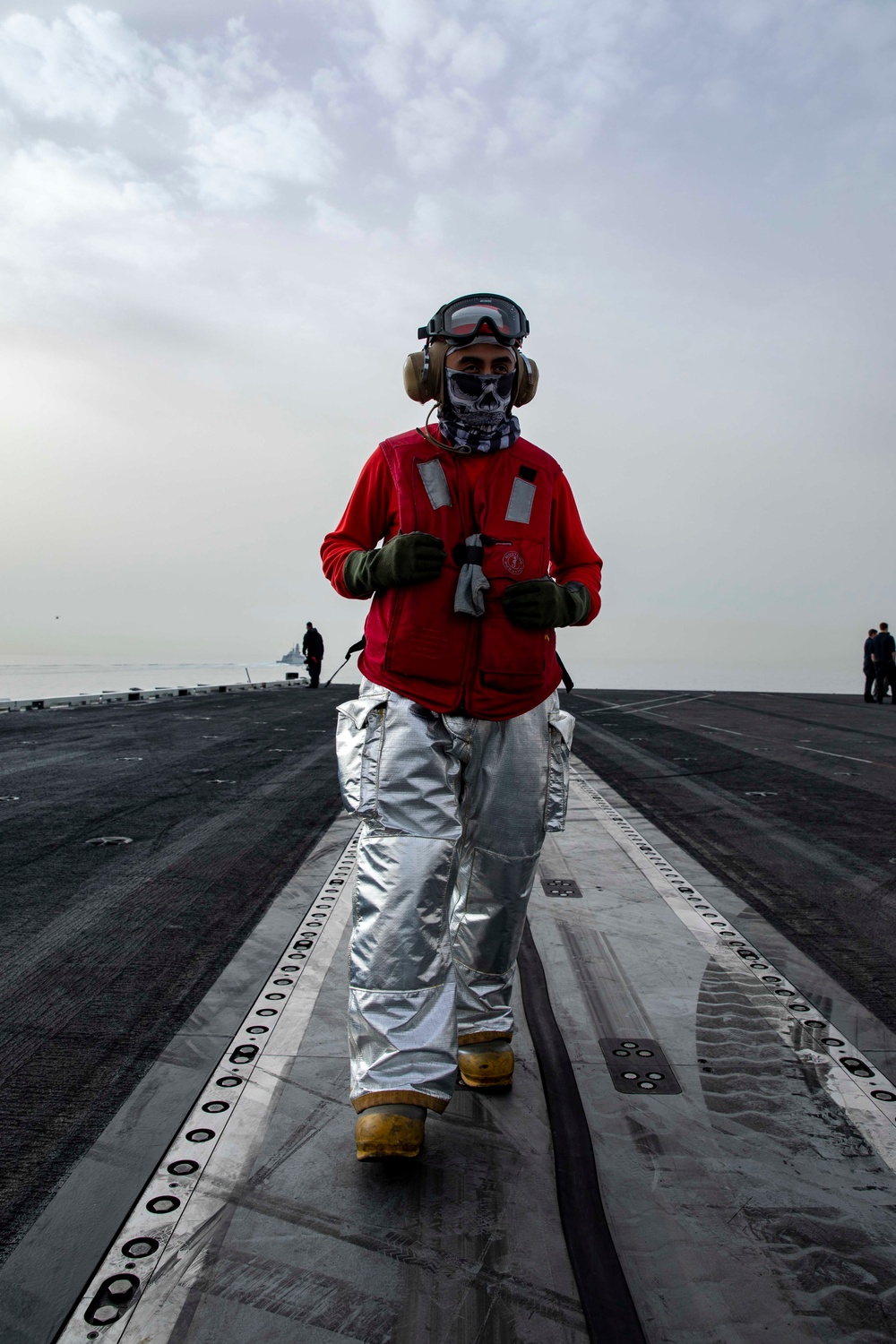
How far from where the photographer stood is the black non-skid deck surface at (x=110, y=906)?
2059 mm

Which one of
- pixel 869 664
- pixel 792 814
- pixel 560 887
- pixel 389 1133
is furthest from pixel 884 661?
pixel 389 1133

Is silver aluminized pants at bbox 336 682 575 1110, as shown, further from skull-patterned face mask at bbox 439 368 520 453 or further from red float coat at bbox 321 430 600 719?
skull-patterned face mask at bbox 439 368 520 453

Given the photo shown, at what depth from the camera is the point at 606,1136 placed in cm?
192

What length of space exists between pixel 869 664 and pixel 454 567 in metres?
23.8

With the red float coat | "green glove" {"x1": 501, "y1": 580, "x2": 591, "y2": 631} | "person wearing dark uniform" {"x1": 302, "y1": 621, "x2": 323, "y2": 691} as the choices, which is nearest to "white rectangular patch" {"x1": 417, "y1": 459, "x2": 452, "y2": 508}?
the red float coat

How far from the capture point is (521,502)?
2.18 meters

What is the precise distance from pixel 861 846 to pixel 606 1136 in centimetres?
377

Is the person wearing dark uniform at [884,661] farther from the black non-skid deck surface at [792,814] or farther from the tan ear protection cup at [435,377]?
the tan ear protection cup at [435,377]

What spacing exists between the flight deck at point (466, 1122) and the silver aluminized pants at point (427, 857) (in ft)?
0.63

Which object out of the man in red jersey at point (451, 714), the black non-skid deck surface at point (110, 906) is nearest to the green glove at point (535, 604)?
the man in red jersey at point (451, 714)

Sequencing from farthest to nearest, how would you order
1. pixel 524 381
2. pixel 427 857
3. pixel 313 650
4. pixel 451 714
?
1. pixel 313 650
2. pixel 524 381
3. pixel 451 714
4. pixel 427 857

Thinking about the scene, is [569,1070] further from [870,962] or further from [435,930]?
[870,962]

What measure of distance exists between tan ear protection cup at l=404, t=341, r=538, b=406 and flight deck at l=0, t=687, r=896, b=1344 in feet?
5.56

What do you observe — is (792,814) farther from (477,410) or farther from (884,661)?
(884,661)
